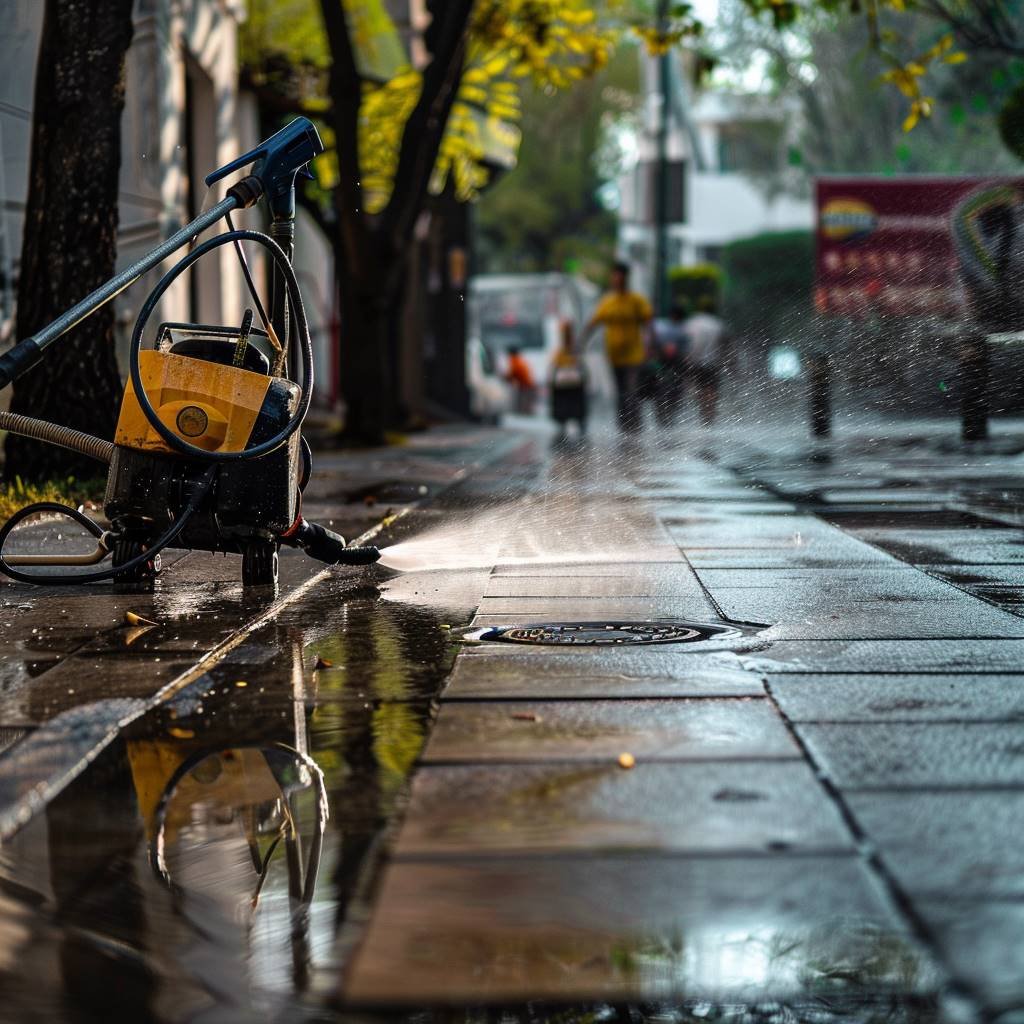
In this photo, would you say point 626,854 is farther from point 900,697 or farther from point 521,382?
point 521,382

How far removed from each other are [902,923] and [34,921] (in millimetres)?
1398

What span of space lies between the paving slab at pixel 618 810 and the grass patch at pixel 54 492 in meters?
5.72

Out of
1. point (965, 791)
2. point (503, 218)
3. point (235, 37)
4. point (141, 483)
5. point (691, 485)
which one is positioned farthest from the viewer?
point (503, 218)

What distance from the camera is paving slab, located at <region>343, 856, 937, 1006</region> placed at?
2645mm

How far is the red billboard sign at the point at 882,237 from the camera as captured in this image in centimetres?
3212

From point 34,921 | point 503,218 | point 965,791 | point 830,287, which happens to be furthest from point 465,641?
point 503,218

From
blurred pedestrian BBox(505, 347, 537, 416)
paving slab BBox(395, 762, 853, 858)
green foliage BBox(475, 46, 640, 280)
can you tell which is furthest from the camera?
green foliage BBox(475, 46, 640, 280)

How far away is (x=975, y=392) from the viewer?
17.1 meters

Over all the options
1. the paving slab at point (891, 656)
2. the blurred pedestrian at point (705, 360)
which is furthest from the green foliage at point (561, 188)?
the paving slab at point (891, 656)

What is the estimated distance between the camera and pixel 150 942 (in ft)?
9.55

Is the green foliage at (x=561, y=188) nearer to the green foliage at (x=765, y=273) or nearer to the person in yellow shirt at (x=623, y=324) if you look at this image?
the green foliage at (x=765, y=273)

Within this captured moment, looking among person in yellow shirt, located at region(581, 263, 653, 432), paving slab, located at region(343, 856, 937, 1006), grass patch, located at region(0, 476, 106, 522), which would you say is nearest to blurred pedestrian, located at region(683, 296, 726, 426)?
person in yellow shirt, located at region(581, 263, 653, 432)

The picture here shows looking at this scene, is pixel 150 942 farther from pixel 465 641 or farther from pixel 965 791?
pixel 465 641

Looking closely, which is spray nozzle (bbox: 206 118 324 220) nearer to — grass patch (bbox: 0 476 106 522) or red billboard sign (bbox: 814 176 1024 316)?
grass patch (bbox: 0 476 106 522)
